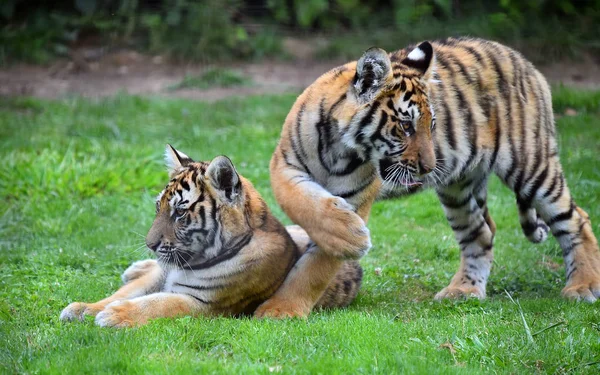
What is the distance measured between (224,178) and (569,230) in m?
2.53

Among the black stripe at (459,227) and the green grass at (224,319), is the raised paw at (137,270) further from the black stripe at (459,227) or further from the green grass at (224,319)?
the black stripe at (459,227)

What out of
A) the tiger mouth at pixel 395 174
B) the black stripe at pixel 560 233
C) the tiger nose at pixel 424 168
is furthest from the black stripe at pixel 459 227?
the tiger nose at pixel 424 168

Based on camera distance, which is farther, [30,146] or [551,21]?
[551,21]

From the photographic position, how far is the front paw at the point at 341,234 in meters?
5.04

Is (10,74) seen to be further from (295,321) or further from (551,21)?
(295,321)

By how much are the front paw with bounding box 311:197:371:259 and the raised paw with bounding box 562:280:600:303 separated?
156 cm

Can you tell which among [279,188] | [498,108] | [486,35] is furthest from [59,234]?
[486,35]

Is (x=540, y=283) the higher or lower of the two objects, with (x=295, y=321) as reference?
lower

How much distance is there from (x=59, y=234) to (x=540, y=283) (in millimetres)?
3917

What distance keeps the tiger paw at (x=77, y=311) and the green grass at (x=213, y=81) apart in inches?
313

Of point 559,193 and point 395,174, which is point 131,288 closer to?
point 395,174

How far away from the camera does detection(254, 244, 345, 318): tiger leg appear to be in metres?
5.15

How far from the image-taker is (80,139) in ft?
31.9

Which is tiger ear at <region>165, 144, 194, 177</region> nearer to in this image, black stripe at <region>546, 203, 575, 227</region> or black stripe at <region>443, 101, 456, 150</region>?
black stripe at <region>443, 101, 456, 150</region>
